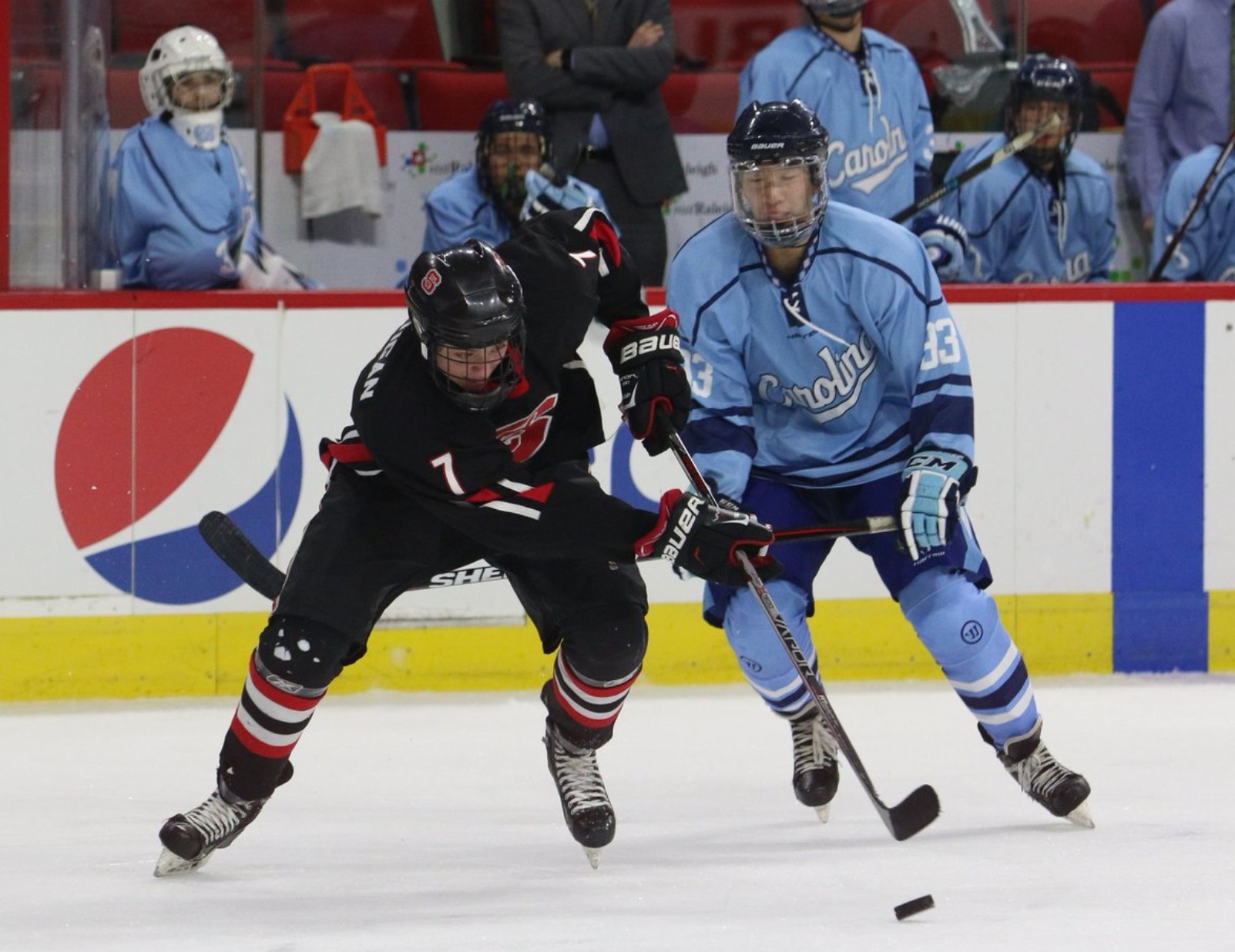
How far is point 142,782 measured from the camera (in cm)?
389

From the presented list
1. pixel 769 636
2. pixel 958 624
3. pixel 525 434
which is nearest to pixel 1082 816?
pixel 958 624

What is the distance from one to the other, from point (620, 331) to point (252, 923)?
44.3 inches

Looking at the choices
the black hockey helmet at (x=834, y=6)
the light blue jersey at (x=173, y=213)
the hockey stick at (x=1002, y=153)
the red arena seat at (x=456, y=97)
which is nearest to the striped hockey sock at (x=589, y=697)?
the light blue jersey at (x=173, y=213)

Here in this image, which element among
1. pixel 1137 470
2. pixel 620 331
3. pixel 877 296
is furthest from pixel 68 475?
pixel 1137 470

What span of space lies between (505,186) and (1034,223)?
1377 mm

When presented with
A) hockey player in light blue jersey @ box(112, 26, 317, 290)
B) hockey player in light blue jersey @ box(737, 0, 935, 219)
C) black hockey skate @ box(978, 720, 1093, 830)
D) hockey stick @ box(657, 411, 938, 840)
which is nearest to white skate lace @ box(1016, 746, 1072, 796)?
black hockey skate @ box(978, 720, 1093, 830)

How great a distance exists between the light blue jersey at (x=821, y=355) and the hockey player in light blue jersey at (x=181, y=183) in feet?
5.16

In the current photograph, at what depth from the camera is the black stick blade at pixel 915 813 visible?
3.11m

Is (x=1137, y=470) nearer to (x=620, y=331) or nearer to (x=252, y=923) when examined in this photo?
(x=620, y=331)

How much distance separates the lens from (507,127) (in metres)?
5.11

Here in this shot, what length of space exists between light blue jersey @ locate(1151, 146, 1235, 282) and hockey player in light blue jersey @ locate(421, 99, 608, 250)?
153 cm

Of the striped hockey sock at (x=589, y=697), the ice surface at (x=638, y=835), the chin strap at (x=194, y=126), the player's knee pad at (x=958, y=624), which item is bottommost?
A: the ice surface at (x=638, y=835)

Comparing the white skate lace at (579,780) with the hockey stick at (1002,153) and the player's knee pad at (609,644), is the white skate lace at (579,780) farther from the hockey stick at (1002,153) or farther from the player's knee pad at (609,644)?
the hockey stick at (1002,153)

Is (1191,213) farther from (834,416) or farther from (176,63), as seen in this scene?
(176,63)
